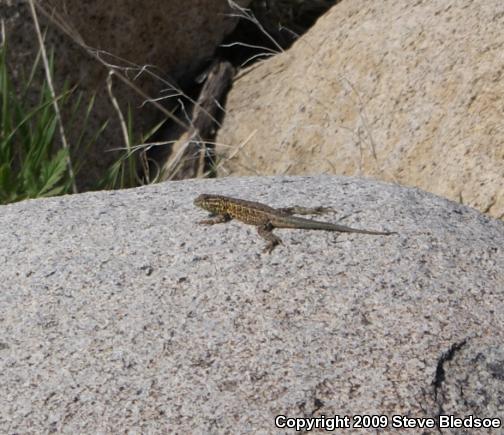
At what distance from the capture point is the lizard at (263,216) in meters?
4.21

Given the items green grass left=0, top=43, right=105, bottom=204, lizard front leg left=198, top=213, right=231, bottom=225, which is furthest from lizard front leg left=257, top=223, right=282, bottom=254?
green grass left=0, top=43, right=105, bottom=204

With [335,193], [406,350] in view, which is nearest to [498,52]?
[335,193]

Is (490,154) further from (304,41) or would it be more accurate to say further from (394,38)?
(304,41)

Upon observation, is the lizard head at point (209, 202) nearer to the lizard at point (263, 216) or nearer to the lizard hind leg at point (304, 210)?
the lizard at point (263, 216)

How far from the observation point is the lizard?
4.21m

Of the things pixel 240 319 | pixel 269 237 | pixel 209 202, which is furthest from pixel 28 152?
pixel 240 319

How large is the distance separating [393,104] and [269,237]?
2322mm

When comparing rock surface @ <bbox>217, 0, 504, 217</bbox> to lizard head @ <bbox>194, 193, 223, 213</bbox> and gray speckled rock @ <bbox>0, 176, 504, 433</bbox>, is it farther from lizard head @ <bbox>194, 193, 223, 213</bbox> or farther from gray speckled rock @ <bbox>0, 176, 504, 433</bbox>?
lizard head @ <bbox>194, 193, 223, 213</bbox>

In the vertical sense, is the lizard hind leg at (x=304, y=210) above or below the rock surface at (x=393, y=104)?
above

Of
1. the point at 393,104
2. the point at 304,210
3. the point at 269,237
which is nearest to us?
the point at 269,237

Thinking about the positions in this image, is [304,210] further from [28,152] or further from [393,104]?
[28,152]

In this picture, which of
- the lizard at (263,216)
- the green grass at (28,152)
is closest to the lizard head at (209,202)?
the lizard at (263,216)

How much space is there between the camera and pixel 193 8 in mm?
7859

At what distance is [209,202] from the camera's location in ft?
14.9
